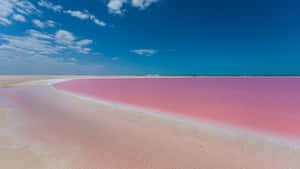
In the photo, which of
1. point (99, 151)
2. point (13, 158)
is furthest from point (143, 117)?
point (13, 158)

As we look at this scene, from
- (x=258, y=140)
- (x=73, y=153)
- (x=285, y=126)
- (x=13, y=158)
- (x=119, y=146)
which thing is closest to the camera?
(x=13, y=158)

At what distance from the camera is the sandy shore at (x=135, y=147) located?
185 cm

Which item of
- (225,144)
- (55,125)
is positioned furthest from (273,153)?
(55,125)

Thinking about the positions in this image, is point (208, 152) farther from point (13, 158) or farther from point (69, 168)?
point (13, 158)

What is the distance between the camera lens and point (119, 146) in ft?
7.54

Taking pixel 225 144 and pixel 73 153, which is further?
pixel 225 144

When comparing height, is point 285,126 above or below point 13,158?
above

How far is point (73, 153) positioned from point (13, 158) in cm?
91

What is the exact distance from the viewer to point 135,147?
227 cm

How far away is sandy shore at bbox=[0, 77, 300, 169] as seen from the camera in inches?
72.9

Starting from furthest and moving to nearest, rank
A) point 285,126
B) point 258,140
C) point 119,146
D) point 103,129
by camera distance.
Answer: point 285,126
point 103,129
point 258,140
point 119,146

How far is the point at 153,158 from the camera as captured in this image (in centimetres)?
197

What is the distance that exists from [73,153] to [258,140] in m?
3.86

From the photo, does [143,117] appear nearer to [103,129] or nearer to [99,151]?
[103,129]
